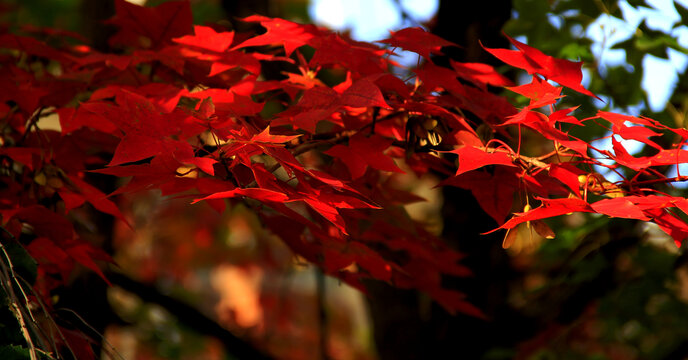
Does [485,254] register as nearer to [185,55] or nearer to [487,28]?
[487,28]

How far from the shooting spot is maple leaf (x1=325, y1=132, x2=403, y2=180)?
38.2 inches

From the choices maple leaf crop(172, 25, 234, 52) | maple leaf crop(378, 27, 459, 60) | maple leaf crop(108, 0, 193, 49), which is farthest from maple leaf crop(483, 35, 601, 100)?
maple leaf crop(108, 0, 193, 49)

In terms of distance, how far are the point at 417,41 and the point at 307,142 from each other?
247 mm

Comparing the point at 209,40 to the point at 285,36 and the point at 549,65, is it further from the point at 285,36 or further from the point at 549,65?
the point at 549,65

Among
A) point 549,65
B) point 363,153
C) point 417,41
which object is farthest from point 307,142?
point 549,65

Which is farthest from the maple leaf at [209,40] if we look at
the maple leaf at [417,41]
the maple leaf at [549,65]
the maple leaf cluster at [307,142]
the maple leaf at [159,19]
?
the maple leaf at [549,65]

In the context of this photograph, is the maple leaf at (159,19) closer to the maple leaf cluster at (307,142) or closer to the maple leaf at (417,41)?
the maple leaf cluster at (307,142)

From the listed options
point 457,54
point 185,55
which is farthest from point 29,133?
point 457,54

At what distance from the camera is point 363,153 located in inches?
38.5

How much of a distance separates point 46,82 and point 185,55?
0.91ft

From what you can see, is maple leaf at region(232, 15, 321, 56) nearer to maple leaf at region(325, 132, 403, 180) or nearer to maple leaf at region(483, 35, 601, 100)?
maple leaf at region(325, 132, 403, 180)

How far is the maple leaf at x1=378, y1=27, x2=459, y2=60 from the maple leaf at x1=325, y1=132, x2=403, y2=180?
0.50 feet

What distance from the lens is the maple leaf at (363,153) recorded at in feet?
3.18

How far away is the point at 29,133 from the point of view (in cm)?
118
